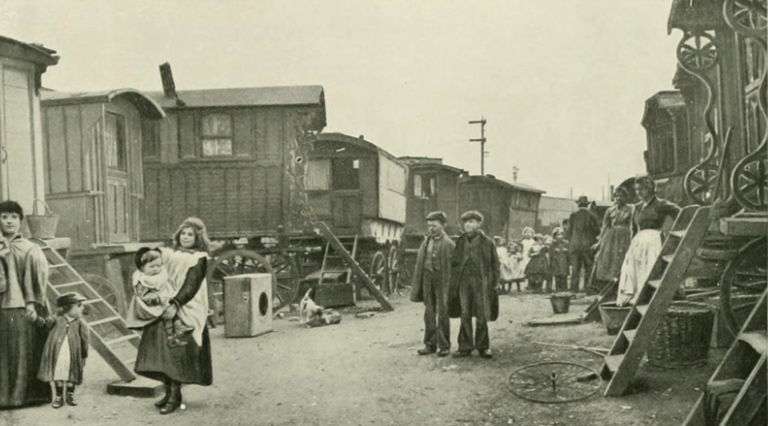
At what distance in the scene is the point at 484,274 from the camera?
7672 millimetres

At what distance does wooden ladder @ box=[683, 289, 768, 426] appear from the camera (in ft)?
12.4

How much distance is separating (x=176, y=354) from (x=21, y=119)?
4.66 meters

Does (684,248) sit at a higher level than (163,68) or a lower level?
lower

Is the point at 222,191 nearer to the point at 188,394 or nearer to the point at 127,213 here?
the point at 127,213

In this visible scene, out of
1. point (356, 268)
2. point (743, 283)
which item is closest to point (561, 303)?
point (743, 283)

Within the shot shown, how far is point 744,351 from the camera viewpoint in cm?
449

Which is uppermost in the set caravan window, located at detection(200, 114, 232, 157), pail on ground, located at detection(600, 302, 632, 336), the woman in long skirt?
caravan window, located at detection(200, 114, 232, 157)

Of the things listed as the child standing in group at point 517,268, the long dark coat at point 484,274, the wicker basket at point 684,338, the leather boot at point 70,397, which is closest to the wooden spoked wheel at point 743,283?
the wicker basket at point 684,338

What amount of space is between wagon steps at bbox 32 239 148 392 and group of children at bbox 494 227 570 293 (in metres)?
8.89

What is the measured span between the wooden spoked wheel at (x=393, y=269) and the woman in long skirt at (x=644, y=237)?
8750 mm

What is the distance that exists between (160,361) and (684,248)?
4362 mm

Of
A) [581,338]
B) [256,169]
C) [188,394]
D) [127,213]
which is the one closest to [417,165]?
[256,169]

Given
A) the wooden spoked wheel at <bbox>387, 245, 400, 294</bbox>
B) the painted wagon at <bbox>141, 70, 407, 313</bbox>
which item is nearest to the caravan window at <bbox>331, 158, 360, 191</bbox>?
the wooden spoked wheel at <bbox>387, 245, 400, 294</bbox>

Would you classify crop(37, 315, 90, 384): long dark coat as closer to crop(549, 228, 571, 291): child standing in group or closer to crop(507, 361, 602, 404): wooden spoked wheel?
crop(507, 361, 602, 404): wooden spoked wheel
